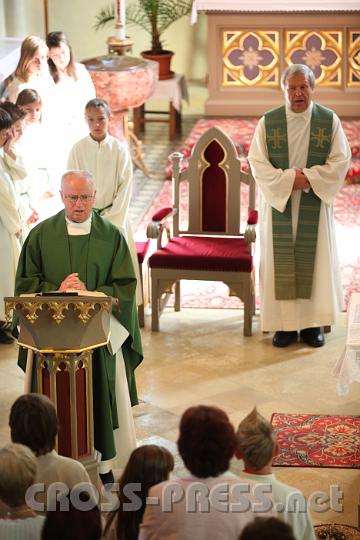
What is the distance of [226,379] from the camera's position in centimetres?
706

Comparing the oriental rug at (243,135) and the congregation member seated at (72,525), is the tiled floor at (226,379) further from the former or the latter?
the oriental rug at (243,135)

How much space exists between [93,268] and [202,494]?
7.02 feet

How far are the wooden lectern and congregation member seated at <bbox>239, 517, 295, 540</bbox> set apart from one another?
1.99 metres

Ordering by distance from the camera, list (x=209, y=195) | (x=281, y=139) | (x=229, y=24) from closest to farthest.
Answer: (x=281, y=139) → (x=209, y=195) → (x=229, y=24)

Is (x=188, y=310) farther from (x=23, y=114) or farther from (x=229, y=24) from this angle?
(x=229, y=24)

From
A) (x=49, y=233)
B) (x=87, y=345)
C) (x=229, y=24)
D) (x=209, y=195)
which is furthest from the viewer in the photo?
(x=229, y=24)

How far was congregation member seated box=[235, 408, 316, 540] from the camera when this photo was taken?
12.2 ft

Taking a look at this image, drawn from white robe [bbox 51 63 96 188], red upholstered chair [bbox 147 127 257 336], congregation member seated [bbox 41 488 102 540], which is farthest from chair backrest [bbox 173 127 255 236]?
congregation member seated [bbox 41 488 102 540]

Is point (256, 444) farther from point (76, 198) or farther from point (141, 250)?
point (141, 250)

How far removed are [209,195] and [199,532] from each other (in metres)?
5.02

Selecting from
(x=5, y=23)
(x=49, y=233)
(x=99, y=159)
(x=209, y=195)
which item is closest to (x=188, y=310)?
(x=209, y=195)

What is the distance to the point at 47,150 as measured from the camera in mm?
8242

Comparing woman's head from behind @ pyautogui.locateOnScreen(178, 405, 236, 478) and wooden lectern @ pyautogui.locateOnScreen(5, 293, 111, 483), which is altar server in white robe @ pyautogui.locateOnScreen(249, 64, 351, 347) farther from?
woman's head from behind @ pyautogui.locateOnScreen(178, 405, 236, 478)

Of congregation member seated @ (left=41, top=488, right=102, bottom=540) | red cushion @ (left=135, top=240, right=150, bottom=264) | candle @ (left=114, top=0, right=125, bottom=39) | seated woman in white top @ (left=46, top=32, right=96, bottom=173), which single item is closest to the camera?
congregation member seated @ (left=41, top=488, right=102, bottom=540)
